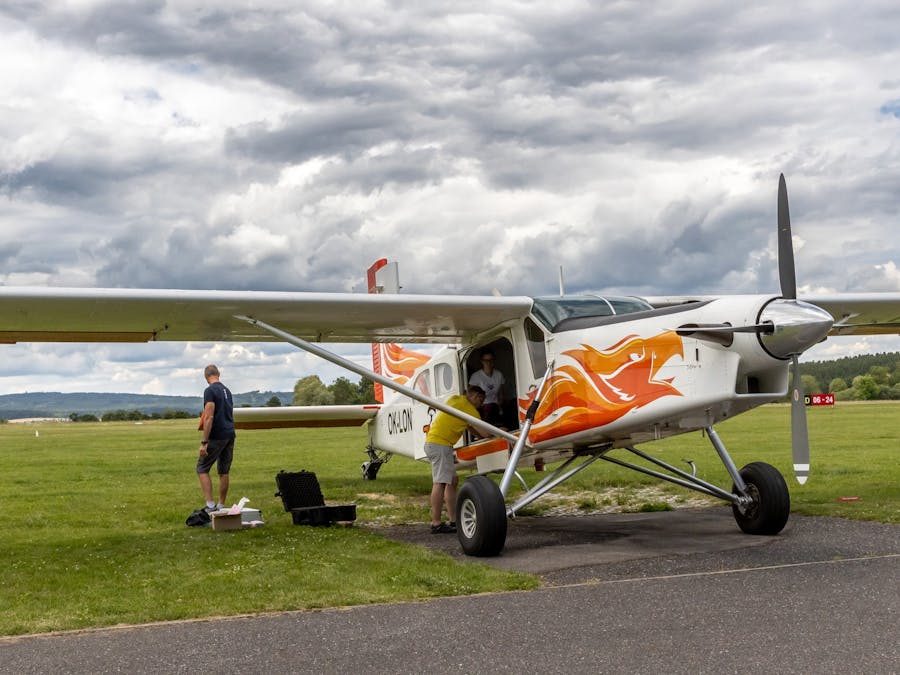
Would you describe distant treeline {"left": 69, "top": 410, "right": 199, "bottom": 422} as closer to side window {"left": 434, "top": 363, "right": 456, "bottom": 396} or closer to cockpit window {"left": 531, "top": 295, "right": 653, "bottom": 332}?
side window {"left": 434, "top": 363, "right": 456, "bottom": 396}

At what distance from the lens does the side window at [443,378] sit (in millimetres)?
11867

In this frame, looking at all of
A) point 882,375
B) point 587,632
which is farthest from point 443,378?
point 882,375

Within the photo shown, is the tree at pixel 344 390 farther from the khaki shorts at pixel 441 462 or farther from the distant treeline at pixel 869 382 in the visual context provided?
the khaki shorts at pixel 441 462

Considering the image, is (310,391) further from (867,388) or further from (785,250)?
(785,250)

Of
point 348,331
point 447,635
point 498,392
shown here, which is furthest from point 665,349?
point 348,331

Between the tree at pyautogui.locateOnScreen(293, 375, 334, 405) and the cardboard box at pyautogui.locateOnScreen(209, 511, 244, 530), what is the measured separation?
245ft

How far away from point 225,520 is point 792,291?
6.73m

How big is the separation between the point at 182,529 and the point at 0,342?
310cm

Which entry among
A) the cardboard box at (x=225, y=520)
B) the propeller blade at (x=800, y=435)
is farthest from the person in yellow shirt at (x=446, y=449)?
the propeller blade at (x=800, y=435)

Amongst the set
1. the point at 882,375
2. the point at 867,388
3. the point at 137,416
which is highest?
the point at 137,416

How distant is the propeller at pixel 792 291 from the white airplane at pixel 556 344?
0.05 ft

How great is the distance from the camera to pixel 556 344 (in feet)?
31.7

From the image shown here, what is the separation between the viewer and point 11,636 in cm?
585

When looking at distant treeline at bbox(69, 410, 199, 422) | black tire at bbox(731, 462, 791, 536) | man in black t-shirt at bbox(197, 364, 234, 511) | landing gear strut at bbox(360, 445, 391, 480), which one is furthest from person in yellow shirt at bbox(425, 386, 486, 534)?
distant treeline at bbox(69, 410, 199, 422)
